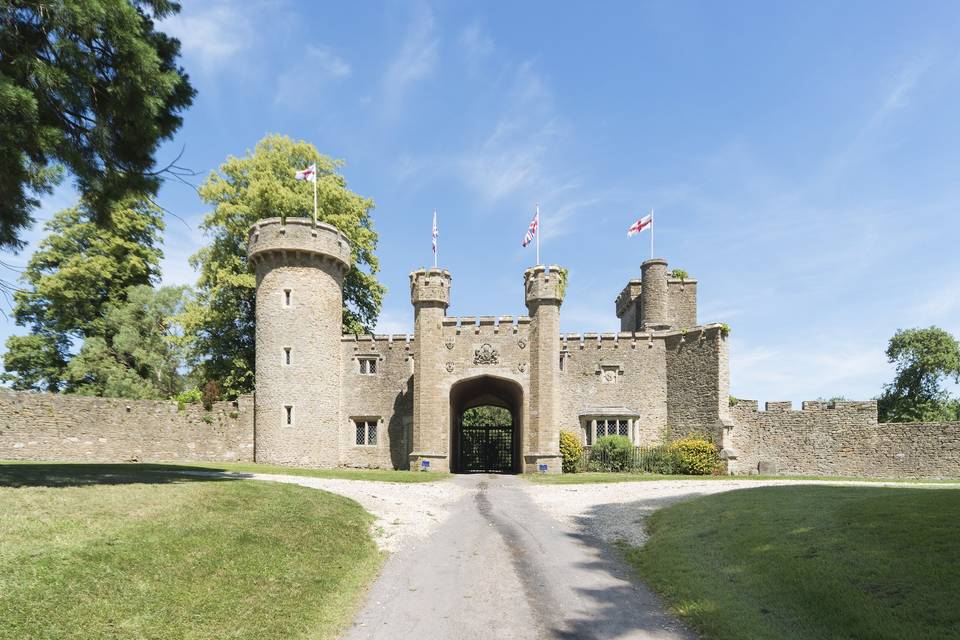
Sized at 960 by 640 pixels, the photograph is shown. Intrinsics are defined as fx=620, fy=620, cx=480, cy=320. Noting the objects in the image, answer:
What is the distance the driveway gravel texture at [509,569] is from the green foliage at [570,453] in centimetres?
1021

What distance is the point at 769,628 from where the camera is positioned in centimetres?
702

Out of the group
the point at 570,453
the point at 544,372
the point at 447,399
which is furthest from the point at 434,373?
the point at 570,453

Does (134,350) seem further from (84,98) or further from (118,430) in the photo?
(84,98)

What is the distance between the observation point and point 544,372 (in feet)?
94.0

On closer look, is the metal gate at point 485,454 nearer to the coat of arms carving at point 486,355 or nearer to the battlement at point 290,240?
the coat of arms carving at point 486,355

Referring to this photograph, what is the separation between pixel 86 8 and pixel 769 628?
1428 cm

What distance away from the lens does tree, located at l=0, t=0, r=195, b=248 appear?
11.2 metres

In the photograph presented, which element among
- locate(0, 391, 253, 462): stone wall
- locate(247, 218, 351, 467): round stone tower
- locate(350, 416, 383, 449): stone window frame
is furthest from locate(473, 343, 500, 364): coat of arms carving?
locate(0, 391, 253, 462): stone wall

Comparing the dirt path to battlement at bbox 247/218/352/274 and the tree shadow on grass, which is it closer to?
the tree shadow on grass

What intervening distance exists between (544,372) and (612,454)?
5152mm

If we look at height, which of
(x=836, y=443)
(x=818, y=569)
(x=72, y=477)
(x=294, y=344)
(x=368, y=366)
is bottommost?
(x=836, y=443)

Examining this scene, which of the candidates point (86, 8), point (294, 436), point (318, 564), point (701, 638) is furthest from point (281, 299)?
point (701, 638)

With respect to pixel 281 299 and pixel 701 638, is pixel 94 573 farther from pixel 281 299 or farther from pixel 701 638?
pixel 281 299

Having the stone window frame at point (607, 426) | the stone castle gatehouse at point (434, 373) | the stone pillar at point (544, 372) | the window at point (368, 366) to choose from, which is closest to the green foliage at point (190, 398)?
the stone castle gatehouse at point (434, 373)
